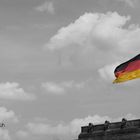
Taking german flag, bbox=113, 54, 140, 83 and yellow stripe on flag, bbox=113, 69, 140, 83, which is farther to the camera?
german flag, bbox=113, 54, 140, 83

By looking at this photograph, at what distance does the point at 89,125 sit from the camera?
174 feet

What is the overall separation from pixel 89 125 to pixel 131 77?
15.5m

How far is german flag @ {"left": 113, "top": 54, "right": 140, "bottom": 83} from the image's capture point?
131ft

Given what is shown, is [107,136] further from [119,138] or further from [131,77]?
[131,77]

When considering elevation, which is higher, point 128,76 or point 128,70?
point 128,70

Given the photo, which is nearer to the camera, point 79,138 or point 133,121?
point 133,121

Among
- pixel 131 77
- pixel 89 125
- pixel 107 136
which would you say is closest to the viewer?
pixel 131 77

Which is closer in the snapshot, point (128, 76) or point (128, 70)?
point (128, 76)

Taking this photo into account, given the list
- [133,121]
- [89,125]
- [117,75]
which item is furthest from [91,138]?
[117,75]

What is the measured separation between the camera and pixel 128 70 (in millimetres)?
40594

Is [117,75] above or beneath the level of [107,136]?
above

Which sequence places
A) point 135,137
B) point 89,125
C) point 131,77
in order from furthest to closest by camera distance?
point 89,125
point 135,137
point 131,77

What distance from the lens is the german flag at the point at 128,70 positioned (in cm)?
3988

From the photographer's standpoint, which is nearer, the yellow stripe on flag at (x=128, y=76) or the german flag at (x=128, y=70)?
the yellow stripe on flag at (x=128, y=76)
